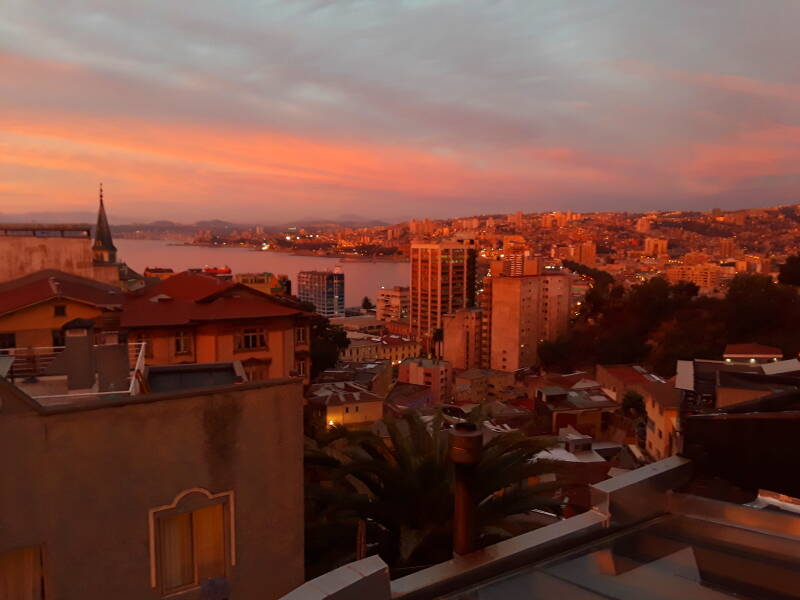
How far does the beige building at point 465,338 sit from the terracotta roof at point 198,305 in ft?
137

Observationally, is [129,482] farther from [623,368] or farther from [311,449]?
[623,368]

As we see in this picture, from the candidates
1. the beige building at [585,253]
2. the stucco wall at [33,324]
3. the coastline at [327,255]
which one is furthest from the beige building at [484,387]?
the coastline at [327,255]

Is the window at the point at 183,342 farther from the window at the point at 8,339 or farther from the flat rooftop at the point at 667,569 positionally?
the flat rooftop at the point at 667,569

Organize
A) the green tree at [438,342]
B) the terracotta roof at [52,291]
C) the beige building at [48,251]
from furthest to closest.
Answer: the green tree at [438,342]
the beige building at [48,251]
the terracotta roof at [52,291]

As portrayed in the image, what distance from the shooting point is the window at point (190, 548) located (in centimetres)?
333

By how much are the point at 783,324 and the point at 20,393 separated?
34.0 meters

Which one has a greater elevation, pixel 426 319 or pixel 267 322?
pixel 267 322

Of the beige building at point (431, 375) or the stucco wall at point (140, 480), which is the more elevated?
the stucco wall at point (140, 480)

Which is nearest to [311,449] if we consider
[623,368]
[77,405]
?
[77,405]

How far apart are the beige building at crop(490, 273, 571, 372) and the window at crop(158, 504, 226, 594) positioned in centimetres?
4615

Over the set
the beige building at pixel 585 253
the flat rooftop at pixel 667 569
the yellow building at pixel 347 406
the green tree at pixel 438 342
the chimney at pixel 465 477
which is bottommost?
the green tree at pixel 438 342

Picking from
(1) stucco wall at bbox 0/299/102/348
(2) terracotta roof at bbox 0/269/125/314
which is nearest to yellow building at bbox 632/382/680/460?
(2) terracotta roof at bbox 0/269/125/314

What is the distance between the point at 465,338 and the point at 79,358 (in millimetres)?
48834

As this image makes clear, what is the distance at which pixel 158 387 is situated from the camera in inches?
184
